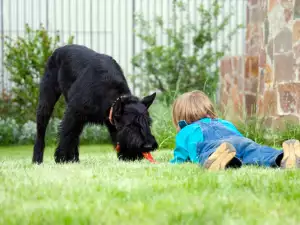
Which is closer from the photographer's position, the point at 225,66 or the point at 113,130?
the point at 113,130

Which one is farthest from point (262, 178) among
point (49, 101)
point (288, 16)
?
point (288, 16)

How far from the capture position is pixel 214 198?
3164 millimetres

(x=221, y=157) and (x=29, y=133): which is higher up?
(x=221, y=157)

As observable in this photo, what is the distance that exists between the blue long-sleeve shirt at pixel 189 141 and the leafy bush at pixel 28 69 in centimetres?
527

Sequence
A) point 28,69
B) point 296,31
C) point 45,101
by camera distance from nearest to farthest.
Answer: point 45,101
point 296,31
point 28,69

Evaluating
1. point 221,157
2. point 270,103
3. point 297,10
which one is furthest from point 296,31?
point 221,157

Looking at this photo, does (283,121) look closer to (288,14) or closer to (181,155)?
(288,14)

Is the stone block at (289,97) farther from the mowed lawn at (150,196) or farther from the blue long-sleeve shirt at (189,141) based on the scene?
the mowed lawn at (150,196)

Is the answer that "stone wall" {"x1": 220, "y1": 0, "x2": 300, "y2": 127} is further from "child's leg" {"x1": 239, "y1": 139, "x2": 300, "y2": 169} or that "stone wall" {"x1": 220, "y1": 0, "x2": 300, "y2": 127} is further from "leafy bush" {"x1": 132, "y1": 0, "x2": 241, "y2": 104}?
"child's leg" {"x1": 239, "y1": 139, "x2": 300, "y2": 169}

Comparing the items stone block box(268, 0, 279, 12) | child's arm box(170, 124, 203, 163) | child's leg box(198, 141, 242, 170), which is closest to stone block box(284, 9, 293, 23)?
stone block box(268, 0, 279, 12)

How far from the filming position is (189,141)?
5.14 m

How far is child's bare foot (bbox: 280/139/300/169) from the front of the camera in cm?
445

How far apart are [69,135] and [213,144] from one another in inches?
61.2

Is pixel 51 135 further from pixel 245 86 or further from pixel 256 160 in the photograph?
pixel 256 160
